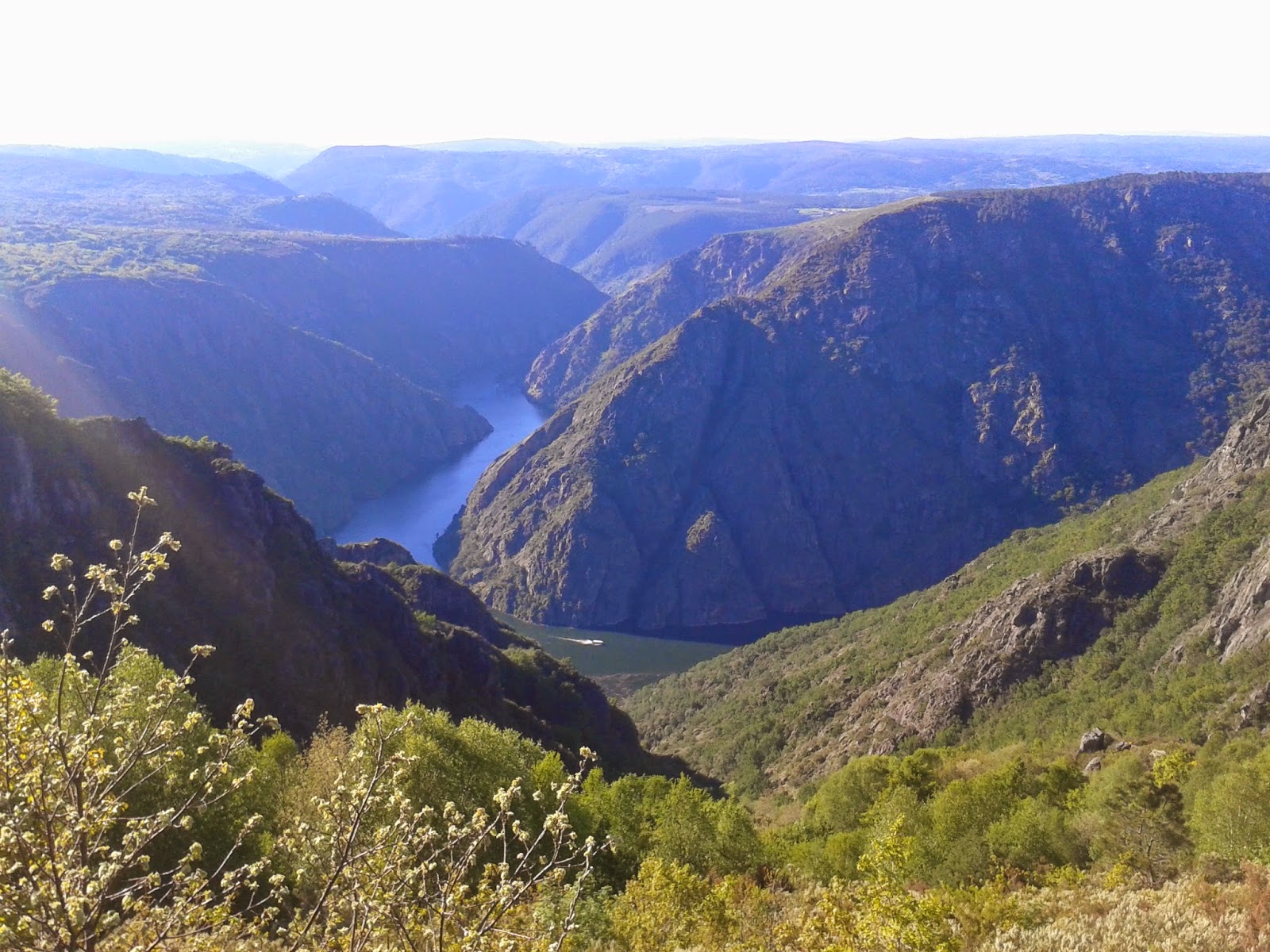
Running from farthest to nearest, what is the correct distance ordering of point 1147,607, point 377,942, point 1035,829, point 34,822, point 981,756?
point 1147,607
point 981,756
point 1035,829
point 377,942
point 34,822

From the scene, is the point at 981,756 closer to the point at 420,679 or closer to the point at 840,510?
the point at 420,679

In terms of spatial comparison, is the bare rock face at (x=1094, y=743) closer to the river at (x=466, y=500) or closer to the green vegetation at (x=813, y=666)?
the green vegetation at (x=813, y=666)

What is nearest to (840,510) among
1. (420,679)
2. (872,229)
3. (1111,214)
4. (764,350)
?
(764,350)

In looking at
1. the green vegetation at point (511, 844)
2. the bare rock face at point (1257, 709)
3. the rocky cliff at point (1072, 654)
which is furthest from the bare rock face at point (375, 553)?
the bare rock face at point (1257, 709)

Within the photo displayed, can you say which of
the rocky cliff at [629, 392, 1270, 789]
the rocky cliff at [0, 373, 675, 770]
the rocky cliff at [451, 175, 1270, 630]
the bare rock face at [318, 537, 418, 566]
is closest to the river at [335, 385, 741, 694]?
the rocky cliff at [451, 175, 1270, 630]

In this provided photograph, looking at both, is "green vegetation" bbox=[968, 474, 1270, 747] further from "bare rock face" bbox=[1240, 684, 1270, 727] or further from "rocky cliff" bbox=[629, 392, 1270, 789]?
"bare rock face" bbox=[1240, 684, 1270, 727]
